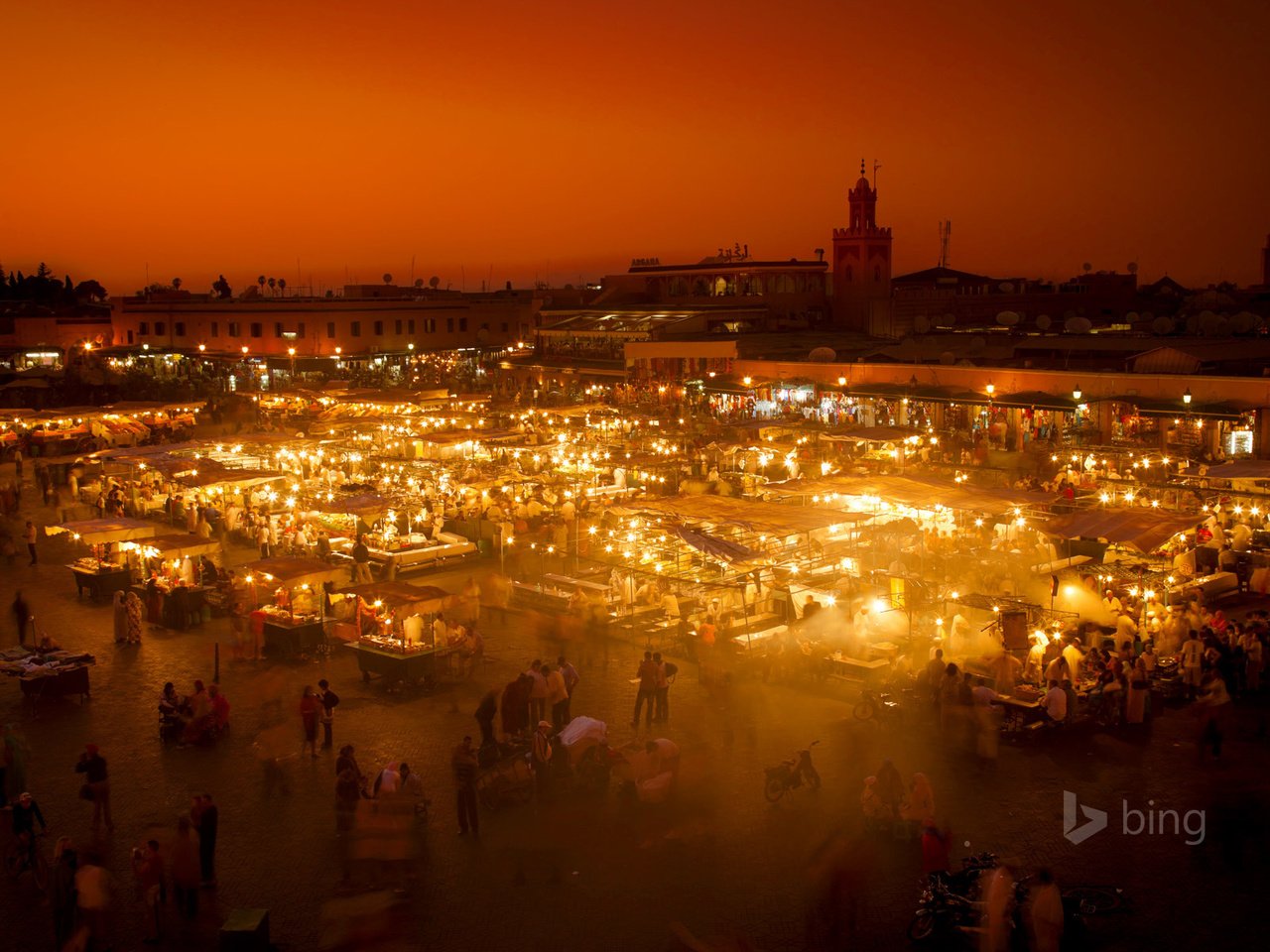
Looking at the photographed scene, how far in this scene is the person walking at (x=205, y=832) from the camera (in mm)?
9422

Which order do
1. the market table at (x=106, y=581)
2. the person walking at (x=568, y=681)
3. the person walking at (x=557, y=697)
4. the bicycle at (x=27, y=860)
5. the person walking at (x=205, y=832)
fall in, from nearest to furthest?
the bicycle at (x=27, y=860), the person walking at (x=205, y=832), the person walking at (x=557, y=697), the person walking at (x=568, y=681), the market table at (x=106, y=581)

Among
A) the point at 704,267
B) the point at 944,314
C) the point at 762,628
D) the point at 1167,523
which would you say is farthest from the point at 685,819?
the point at 704,267

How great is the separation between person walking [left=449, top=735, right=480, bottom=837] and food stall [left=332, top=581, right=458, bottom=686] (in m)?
4.13

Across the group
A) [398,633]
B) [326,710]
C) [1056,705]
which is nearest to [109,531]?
[398,633]

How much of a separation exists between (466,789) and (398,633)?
5.10m

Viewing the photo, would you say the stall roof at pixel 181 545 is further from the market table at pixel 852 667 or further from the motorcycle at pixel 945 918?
the motorcycle at pixel 945 918

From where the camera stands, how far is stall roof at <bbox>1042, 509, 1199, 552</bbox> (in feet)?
52.5

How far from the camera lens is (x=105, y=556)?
19.5 m

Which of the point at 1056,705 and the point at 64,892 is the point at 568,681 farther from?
the point at 64,892

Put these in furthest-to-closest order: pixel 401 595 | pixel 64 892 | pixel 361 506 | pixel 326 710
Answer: pixel 361 506 < pixel 401 595 < pixel 326 710 < pixel 64 892

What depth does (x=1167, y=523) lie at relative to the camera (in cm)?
1642

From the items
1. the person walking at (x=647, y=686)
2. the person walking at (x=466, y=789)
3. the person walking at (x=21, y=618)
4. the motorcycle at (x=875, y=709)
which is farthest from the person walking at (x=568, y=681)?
the person walking at (x=21, y=618)

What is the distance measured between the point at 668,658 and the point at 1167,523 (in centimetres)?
777

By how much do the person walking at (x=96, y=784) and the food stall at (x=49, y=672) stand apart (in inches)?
149
